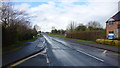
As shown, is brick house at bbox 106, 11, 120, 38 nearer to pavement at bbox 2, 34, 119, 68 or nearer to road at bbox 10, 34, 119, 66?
pavement at bbox 2, 34, 119, 68

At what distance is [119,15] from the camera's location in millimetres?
37750

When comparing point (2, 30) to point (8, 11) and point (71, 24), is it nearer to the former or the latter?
point (8, 11)

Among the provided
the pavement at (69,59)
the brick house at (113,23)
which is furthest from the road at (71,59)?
the brick house at (113,23)

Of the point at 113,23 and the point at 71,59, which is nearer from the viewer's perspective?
the point at 71,59

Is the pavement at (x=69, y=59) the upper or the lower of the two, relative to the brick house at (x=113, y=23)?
lower

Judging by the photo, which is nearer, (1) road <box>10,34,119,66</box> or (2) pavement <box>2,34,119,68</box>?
(2) pavement <box>2,34,119,68</box>

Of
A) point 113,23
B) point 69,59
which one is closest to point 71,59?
point 69,59

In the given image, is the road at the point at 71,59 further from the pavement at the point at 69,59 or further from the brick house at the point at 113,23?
the brick house at the point at 113,23

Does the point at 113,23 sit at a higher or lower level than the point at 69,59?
higher

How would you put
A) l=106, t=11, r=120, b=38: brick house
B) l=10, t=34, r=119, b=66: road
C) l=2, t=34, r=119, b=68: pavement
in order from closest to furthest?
l=2, t=34, r=119, b=68: pavement
l=10, t=34, r=119, b=66: road
l=106, t=11, r=120, b=38: brick house

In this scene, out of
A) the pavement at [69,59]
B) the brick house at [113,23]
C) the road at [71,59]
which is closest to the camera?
the pavement at [69,59]

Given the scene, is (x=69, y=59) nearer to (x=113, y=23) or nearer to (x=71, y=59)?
(x=71, y=59)

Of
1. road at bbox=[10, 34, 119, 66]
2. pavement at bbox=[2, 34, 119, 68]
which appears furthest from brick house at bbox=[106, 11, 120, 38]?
road at bbox=[10, 34, 119, 66]

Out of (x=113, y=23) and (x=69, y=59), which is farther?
(x=113, y=23)
